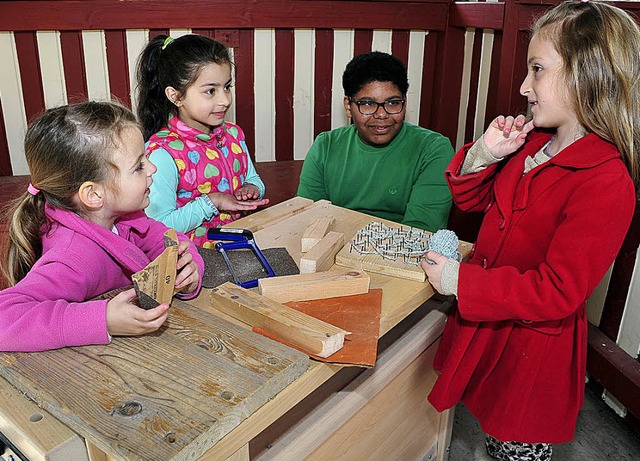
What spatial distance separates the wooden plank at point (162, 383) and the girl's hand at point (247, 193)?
0.93 metres

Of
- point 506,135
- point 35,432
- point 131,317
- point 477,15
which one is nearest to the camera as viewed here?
point 35,432

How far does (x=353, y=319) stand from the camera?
117 centimetres

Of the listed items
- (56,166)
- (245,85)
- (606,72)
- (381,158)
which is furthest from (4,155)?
(606,72)

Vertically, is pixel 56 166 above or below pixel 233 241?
above

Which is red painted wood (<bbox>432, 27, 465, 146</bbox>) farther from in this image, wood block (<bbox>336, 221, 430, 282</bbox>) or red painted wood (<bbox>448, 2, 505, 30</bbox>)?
wood block (<bbox>336, 221, 430, 282</bbox>)

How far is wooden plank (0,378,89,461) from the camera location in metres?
0.87

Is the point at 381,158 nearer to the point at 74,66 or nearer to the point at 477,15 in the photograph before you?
the point at 477,15

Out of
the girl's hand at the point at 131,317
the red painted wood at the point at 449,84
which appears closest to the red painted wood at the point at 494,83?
the red painted wood at the point at 449,84

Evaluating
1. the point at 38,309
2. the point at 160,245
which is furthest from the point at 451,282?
the point at 38,309

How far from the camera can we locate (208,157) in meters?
2.04

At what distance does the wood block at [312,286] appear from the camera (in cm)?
122

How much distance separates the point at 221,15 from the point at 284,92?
51 centimetres

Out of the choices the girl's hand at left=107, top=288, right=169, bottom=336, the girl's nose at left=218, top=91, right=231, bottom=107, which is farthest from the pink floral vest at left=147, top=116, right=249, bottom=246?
the girl's hand at left=107, top=288, right=169, bottom=336

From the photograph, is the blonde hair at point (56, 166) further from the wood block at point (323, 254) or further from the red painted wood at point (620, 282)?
the red painted wood at point (620, 282)
